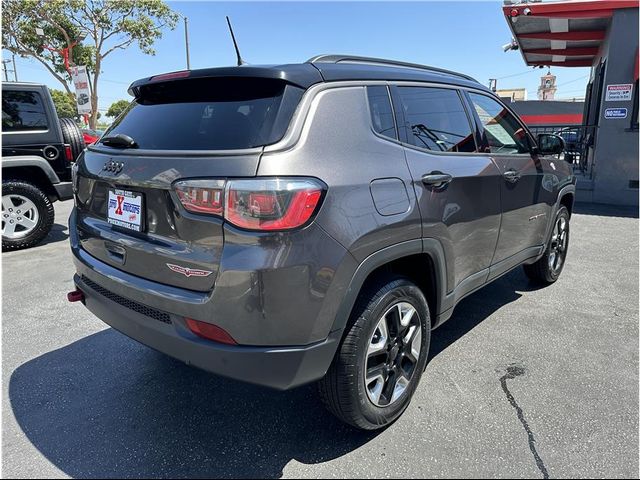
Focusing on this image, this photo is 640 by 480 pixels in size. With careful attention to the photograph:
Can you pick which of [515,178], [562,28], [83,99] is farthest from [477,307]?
[83,99]

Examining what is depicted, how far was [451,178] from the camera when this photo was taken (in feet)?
8.59

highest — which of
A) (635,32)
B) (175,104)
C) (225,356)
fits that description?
(635,32)

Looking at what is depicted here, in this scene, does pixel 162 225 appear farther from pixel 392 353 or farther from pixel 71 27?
pixel 71 27

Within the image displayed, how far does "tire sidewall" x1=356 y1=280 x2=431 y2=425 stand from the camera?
7.03 ft

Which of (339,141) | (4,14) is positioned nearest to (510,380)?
(339,141)

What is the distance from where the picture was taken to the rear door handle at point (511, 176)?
10.7ft

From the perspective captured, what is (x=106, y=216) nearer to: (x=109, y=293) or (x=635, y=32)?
(x=109, y=293)

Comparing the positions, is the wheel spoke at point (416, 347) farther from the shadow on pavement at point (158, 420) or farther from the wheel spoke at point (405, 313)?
the shadow on pavement at point (158, 420)

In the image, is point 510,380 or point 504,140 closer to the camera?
point 510,380

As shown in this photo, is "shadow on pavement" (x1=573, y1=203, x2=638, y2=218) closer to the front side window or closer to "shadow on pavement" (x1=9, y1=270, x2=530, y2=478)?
the front side window

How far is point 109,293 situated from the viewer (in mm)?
2352

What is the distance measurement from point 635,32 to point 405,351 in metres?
9.57

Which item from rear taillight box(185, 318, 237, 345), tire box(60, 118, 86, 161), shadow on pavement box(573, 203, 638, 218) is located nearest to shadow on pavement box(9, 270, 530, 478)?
rear taillight box(185, 318, 237, 345)

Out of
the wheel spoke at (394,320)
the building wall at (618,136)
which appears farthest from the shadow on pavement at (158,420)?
the building wall at (618,136)
